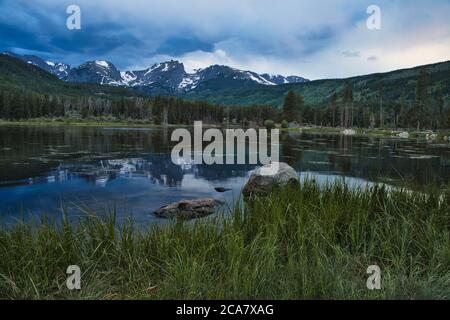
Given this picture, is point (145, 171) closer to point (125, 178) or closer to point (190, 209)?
point (125, 178)

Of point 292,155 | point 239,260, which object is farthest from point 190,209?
point 292,155

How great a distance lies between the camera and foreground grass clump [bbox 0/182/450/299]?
5.69 metres

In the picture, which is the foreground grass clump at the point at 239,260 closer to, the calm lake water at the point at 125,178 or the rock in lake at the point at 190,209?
the calm lake water at the point at 125,178

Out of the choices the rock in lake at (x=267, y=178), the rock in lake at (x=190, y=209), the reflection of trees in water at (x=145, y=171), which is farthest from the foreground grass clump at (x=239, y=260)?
the reflection of trees in water at (x=145, y=171)

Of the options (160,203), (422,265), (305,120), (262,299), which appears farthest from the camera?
(305,120)

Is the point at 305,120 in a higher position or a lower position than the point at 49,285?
higher

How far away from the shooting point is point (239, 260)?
20.7 feet

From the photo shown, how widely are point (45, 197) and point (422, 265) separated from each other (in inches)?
650

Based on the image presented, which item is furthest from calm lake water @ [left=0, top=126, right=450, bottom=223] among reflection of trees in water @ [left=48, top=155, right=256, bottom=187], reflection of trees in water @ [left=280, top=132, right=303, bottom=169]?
reflection of trees in water @ [left=280, top=132, right=303, bottom=169]

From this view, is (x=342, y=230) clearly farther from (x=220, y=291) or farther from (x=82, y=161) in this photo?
(x=82, y=161)

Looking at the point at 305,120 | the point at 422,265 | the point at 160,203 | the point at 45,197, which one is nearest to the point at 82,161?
the point at 45,197
